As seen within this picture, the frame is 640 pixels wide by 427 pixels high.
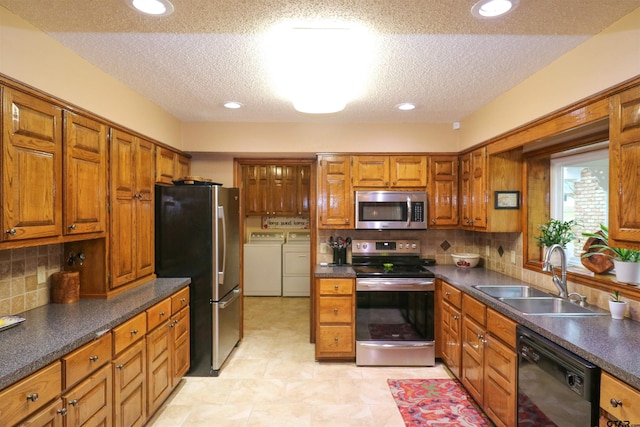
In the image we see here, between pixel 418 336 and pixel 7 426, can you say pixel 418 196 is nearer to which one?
pixel 418 336

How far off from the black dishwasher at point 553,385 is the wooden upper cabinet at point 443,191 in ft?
5.88

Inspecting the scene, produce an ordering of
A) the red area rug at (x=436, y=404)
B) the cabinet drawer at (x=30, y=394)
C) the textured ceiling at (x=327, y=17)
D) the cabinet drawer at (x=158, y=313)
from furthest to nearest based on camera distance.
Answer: the red area rug at (x=436, y=404)
the cabinet drawer at (x=158, y=313)
the textured ceiling at (x=327, y=17)
the cabinet drawer at (x=30, y=394)

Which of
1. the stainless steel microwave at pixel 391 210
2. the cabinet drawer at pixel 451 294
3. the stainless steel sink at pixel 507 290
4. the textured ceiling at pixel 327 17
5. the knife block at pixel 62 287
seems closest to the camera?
the textured ceiling at pixel 327 17

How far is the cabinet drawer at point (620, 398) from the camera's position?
129cm

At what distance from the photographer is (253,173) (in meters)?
6.09

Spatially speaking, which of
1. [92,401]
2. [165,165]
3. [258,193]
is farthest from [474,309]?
[258,193]

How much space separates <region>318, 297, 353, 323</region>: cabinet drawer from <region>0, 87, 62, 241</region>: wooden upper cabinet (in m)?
2.20

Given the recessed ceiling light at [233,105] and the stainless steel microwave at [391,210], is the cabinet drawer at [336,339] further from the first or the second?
the recessed ceiling light at [233,105]

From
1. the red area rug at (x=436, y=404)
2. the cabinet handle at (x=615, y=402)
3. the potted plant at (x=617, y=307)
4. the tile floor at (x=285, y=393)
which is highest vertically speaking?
the potted plant at (x=617, y=307)

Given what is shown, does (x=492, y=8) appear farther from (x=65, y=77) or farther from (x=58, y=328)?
(x=58, y=328)

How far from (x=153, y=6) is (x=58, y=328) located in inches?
63.2

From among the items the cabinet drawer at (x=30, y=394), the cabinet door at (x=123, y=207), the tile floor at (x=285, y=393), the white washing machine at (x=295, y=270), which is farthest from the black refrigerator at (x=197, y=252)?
the white washing machine at (x=295, y=270)

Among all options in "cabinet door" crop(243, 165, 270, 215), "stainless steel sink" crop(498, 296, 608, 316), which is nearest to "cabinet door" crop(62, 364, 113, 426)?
"stainless steel sink" crop(498, 296, 608, 316)

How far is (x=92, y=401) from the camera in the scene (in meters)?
1.76
